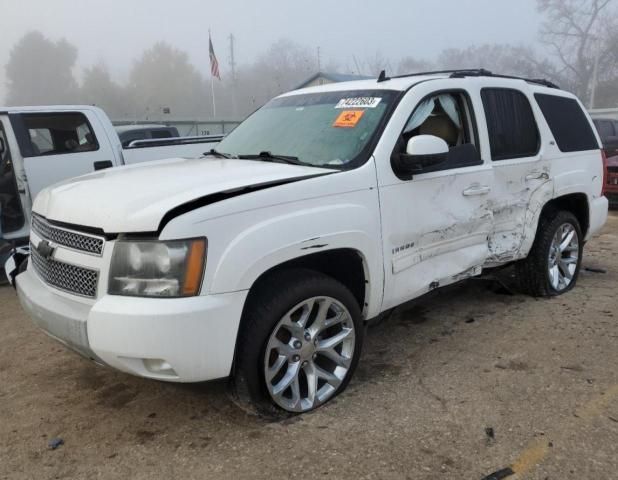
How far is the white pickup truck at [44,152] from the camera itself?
6254 millimetres

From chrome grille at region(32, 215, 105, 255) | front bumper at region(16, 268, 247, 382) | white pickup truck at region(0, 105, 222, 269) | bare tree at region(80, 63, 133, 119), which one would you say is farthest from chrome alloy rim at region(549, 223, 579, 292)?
bare tree at region(80, 63, 133, 119)

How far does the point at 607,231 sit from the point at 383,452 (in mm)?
6930

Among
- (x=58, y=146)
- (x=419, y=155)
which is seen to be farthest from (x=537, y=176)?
(x=58, y=146)

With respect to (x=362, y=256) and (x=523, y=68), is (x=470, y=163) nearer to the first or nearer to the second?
(x=362, y=256)

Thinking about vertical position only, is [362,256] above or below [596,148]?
below

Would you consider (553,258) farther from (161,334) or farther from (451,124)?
(161,334)

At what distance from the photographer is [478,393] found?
10.6 ft

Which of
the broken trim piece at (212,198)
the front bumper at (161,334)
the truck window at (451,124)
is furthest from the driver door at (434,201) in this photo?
the front bumper at (161,334)

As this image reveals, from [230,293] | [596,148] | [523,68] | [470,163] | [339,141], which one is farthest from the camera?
[523,68]

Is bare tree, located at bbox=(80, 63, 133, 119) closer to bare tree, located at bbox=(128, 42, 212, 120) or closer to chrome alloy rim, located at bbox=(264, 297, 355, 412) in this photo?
bare tree, located at bbox=(128, 42, 212, 120)

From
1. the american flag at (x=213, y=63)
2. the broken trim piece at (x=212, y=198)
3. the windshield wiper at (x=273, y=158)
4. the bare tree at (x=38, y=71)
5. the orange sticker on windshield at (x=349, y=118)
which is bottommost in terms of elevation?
the broken trim piece at (x=212, y=198)

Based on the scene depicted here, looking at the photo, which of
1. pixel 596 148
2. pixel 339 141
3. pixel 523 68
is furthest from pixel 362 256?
pixel 523 68

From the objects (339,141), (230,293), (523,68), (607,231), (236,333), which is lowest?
(607,231)

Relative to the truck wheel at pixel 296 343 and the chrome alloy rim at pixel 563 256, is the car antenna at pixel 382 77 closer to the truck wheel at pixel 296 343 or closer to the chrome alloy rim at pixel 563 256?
the truck wheel at pixel 296 343
